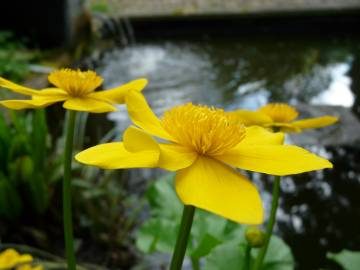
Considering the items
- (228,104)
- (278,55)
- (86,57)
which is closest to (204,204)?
(228,104)

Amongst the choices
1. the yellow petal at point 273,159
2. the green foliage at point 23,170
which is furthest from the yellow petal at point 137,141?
the green foliage at point 23,170

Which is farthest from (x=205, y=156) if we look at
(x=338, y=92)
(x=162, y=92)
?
(x=338, y=92)

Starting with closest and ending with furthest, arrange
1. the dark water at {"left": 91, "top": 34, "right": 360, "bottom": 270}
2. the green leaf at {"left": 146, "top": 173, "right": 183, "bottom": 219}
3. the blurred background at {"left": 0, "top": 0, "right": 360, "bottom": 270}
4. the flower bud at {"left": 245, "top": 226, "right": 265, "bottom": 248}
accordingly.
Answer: the flower bud at {"left": 245, "top": 226, "right": 265, "bottom": 248} < the green leaf at {"left": 146, "top": 173, "right": 183, "bottom": 219} < the blurred background at {"left": 0, "top": 0, "right": 360, "bottom": 270} < the dark water at {"left": 91, "top": 34, "right": 360, "bottom": 270}

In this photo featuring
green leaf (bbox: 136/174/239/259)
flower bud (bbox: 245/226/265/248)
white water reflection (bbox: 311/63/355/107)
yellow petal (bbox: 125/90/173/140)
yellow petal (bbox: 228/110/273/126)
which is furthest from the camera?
white water reflection (bbox: 311/63/355/107)

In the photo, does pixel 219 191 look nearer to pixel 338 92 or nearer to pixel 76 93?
pixel 76 93

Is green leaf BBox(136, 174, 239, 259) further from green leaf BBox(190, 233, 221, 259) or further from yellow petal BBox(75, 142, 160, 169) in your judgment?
yellow petal BBox(75, 142, 160, 169)

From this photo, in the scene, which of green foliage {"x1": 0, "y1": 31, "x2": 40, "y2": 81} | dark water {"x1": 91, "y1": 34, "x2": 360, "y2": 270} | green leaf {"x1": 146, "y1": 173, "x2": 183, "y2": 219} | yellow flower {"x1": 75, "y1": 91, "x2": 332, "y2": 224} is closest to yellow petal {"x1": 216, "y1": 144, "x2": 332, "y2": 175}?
yellow flower {"x1": 75, "y1": 91, "x2": 332, "y2": 224}
